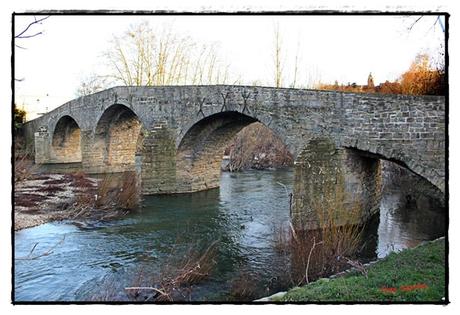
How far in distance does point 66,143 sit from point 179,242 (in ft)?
76.4

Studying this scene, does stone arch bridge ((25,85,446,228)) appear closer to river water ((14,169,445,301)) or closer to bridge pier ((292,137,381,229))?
bridge pier ((292,137,381,229))

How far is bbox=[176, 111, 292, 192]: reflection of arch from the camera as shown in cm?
1608

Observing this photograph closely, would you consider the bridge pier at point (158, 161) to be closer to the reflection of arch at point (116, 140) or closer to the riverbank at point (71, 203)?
the riverbank at point (71, 203)

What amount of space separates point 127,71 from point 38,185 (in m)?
10.6

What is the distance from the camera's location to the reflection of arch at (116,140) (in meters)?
23.1

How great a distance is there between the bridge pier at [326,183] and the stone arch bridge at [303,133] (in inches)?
1.0

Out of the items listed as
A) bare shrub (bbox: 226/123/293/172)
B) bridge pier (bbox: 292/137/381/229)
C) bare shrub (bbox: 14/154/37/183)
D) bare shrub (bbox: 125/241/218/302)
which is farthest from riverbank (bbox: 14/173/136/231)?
bare shrub (bbox: 226/123/293/172)

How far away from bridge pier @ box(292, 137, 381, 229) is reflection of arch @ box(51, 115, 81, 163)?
22.5m

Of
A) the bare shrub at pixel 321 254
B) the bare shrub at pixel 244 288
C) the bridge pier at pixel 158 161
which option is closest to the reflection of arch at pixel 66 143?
the bridge pier at pixel 158 161

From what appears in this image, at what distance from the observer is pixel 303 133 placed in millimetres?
11812

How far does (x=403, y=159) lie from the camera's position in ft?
31.8

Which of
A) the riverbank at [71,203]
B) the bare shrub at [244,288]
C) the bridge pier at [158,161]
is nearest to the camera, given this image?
the bare shrub at [244,288]

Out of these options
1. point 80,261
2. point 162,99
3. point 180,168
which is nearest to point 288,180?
point 180,168

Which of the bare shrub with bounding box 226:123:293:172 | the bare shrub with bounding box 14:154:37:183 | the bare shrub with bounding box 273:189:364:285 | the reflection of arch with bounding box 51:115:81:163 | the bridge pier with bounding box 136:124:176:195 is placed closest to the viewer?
the bare shrub with bounding box 273:189:364:285
